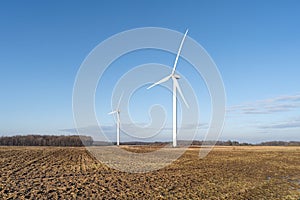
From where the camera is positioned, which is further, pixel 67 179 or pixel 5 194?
pixel 67 179

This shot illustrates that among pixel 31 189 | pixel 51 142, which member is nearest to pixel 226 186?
pixel 31 189

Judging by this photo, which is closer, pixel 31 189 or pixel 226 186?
pixel 31 189

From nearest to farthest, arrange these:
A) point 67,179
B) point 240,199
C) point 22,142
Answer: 1. point 240,199
2. point 67,179
3. point 22,142

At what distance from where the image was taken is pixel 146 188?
18281 millimetres

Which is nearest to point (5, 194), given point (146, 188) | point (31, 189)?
point (31, 189)

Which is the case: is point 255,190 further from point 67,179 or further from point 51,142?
point 51,142

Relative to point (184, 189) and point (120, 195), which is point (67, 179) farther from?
point (184, 189)

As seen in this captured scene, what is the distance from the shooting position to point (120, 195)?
52.4 ft

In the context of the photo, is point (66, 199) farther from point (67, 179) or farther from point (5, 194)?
point (67, 179)

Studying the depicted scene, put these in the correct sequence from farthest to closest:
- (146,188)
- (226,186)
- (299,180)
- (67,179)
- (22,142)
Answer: (22,142) < (299,180) < (67,179) < (226,186) < (146,188)

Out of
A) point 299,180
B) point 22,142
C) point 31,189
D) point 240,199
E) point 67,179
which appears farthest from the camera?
point 22,142

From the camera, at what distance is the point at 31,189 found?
17016 millimetres

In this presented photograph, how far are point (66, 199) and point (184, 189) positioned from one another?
22.1 ft

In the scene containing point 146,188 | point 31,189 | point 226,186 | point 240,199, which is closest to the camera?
point 240,199
